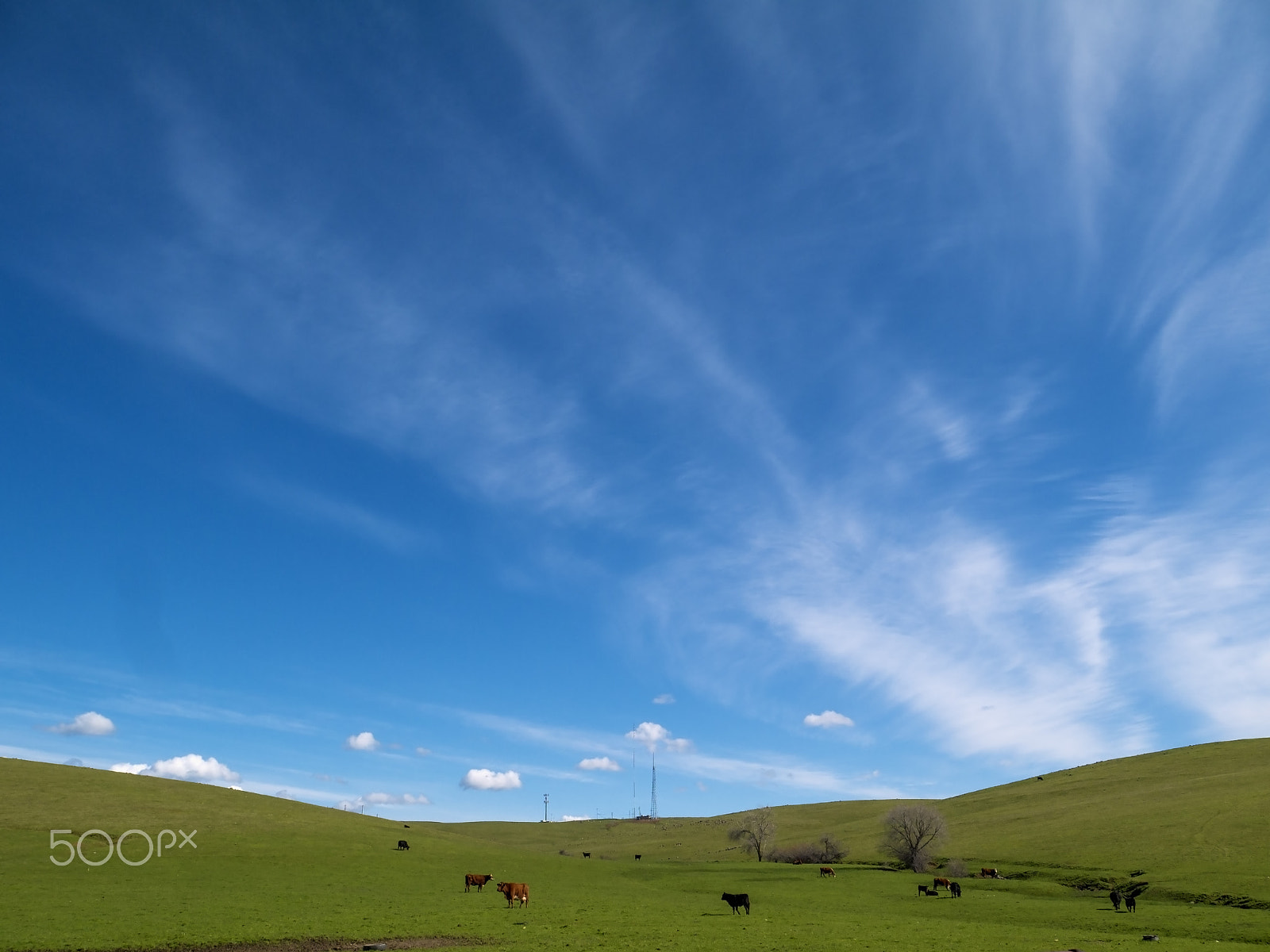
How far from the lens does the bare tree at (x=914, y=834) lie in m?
89.8

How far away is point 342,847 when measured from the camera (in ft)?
261

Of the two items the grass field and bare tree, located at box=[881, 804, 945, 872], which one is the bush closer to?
the grass field

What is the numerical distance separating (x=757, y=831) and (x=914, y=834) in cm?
3210

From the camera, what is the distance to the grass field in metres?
38.1

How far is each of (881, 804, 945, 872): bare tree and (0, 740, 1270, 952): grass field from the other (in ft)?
14.4

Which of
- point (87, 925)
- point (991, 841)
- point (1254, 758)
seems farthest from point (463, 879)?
point (1254, 758)

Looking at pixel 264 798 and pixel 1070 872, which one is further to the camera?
pixel 264 798

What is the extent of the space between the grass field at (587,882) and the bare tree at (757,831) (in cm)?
1019

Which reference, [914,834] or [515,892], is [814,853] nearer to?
[914,834]

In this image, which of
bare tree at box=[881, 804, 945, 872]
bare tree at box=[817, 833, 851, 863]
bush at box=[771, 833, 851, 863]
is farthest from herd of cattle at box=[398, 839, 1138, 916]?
bush at box=[771, 833, 851, 863]

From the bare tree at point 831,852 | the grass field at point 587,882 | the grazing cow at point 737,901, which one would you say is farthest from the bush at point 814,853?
the grazing cow at point 737,901

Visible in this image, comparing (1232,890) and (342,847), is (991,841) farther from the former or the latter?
(342,847)

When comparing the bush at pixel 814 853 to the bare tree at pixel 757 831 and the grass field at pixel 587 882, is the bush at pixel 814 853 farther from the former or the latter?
the grass field at pixel 587 882

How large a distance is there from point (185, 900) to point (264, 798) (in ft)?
227
